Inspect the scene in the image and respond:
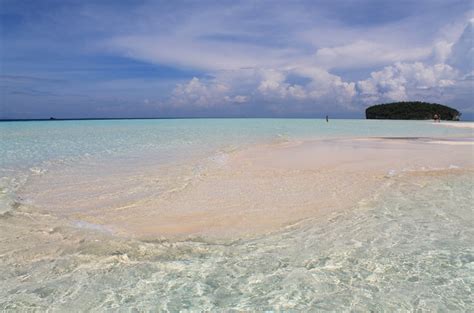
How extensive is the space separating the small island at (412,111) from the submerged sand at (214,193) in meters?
94.5

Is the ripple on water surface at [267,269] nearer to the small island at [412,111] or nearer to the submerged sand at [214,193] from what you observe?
the submerged sand at [214,193]

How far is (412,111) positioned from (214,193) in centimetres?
11219

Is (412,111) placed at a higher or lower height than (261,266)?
higher

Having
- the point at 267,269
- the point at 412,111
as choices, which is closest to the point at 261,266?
the point at 267,269

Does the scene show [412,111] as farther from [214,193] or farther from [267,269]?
[267,269]

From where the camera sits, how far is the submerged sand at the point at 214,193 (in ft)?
18.6

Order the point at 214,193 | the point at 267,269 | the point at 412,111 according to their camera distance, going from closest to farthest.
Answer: the point at 267,269 → the point at 214,193 → the point at 412,111

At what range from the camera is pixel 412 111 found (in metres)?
106

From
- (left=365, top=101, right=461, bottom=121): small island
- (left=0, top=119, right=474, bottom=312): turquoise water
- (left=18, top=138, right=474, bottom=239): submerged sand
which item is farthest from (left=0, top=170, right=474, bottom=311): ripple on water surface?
(left=365, top=101, right=461, bottom=121): small island

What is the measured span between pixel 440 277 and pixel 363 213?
238 cm

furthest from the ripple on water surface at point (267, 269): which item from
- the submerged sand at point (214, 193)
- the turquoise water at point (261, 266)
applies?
the submerged sand at point (214, 193)

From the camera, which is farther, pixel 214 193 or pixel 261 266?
pixel 214 193

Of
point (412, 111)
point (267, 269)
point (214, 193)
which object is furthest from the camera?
point (412, 111)

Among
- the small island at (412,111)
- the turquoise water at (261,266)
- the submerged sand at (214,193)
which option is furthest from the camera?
the small island at (412,111)
